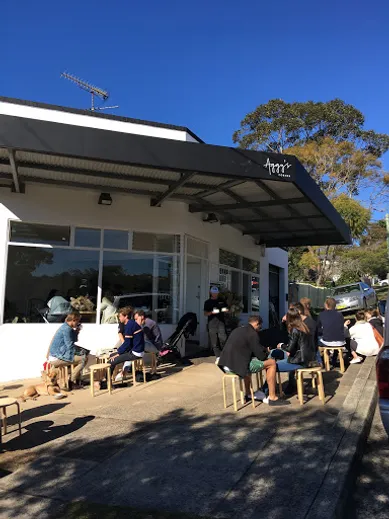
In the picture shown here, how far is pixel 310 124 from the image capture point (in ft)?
112

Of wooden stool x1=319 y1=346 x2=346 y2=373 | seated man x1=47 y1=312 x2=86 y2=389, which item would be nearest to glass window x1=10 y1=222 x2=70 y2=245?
seated man x1=47 y1=312 x2=86 y2=389

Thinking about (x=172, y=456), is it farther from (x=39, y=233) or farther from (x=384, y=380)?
(x=39, y=233)

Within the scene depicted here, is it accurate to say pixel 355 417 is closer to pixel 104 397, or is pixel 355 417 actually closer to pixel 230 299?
pixel 104 397

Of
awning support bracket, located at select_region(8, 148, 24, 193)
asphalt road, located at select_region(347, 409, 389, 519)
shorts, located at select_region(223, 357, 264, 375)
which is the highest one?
awning support bracket, located at select_region(8, 148, 24, 193)

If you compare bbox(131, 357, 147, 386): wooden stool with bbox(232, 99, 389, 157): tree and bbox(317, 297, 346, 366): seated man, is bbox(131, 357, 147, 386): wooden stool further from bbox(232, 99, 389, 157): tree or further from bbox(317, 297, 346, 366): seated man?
bbox(232, 99, 389, 157): tree

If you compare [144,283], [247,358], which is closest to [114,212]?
[144,283]

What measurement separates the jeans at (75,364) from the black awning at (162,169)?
10.7ft

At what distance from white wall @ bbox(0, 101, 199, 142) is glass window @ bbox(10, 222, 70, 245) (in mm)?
2109

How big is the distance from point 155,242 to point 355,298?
40.7 ft

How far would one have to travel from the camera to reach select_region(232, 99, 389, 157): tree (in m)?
33.8

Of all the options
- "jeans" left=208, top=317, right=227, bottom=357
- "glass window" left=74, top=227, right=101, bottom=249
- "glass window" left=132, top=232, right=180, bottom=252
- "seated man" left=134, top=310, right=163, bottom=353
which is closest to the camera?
"seated man" left=134, top=310, right=163, bottom=353

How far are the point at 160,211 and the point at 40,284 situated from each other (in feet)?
9.93

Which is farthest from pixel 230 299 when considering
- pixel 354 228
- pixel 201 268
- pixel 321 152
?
pixel 321 152

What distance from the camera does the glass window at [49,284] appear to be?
8461 mm
